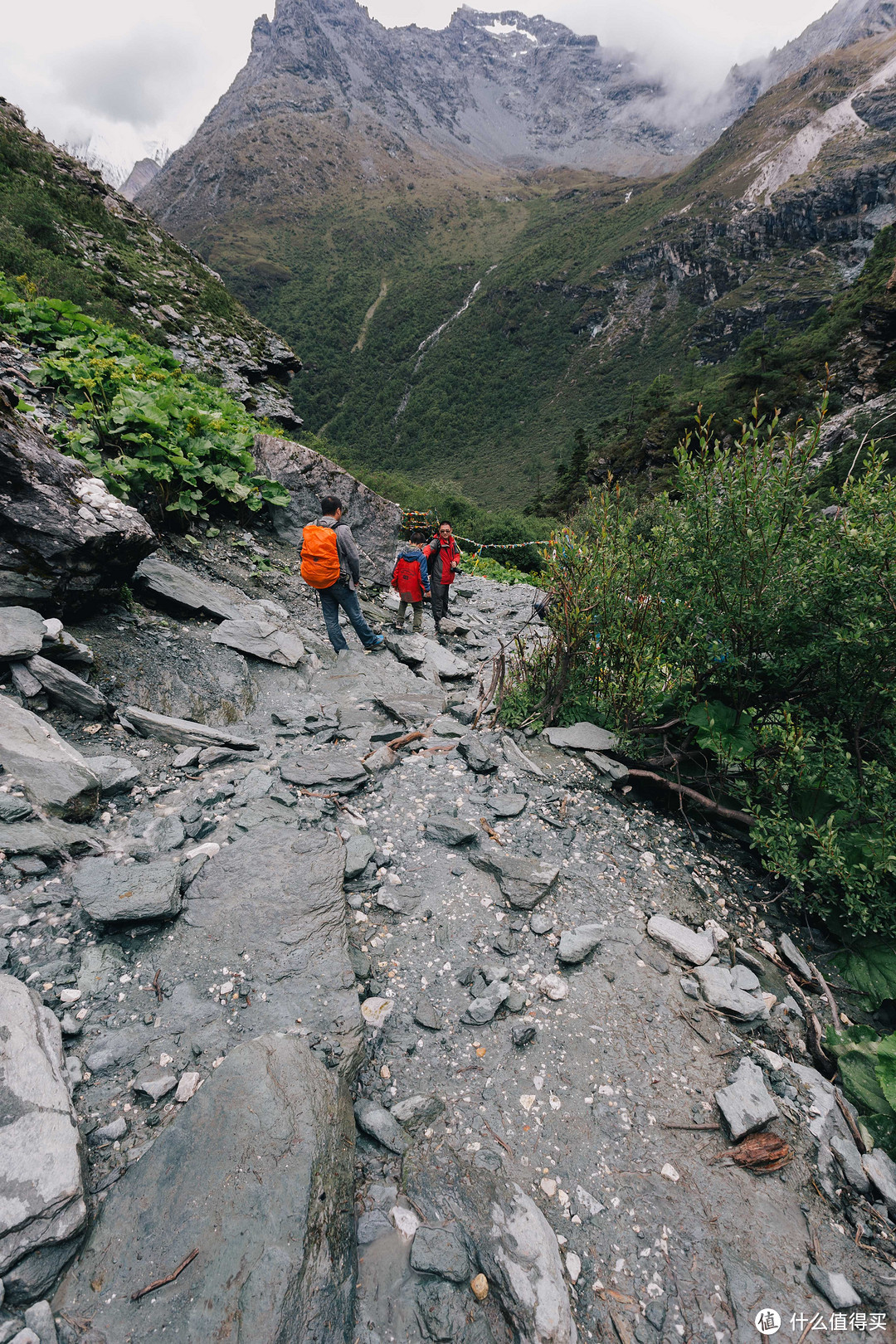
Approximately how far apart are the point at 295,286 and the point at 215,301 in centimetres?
14846

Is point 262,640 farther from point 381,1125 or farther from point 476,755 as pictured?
point 381,1125

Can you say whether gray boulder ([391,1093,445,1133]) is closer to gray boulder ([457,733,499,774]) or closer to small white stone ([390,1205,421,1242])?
small white stone ([390,1205,421,1242])

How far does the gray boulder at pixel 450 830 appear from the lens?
382 cm

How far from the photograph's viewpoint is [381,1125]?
233 centimetres

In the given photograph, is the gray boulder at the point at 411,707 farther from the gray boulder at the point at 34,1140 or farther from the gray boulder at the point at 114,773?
the gray boulder at the point at 34,1140

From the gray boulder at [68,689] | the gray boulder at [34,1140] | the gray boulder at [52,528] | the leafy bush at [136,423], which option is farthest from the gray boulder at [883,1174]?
the leafy bush at [136,423]

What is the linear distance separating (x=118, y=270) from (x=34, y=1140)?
22.0m

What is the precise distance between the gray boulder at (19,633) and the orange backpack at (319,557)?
2.93m

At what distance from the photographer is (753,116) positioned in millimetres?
142875

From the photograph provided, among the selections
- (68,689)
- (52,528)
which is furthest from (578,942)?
(52,528)

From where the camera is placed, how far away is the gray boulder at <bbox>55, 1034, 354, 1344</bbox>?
1.61 metres

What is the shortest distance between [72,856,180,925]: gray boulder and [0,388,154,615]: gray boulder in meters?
2.57

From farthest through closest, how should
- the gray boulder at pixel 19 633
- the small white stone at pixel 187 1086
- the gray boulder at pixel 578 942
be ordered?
the gray boulder at pixel 19 633 → the gray boulder at pixel 578 942 → the small white stone at pixel 187 1086

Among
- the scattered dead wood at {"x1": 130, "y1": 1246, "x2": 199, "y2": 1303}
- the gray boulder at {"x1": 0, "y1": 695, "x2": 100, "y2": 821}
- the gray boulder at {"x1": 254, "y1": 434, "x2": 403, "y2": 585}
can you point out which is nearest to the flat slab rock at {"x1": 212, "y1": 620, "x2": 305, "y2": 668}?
the gray boulder at {"x1": 0, "y1": 695, "x2": 100, "y2": 821}
